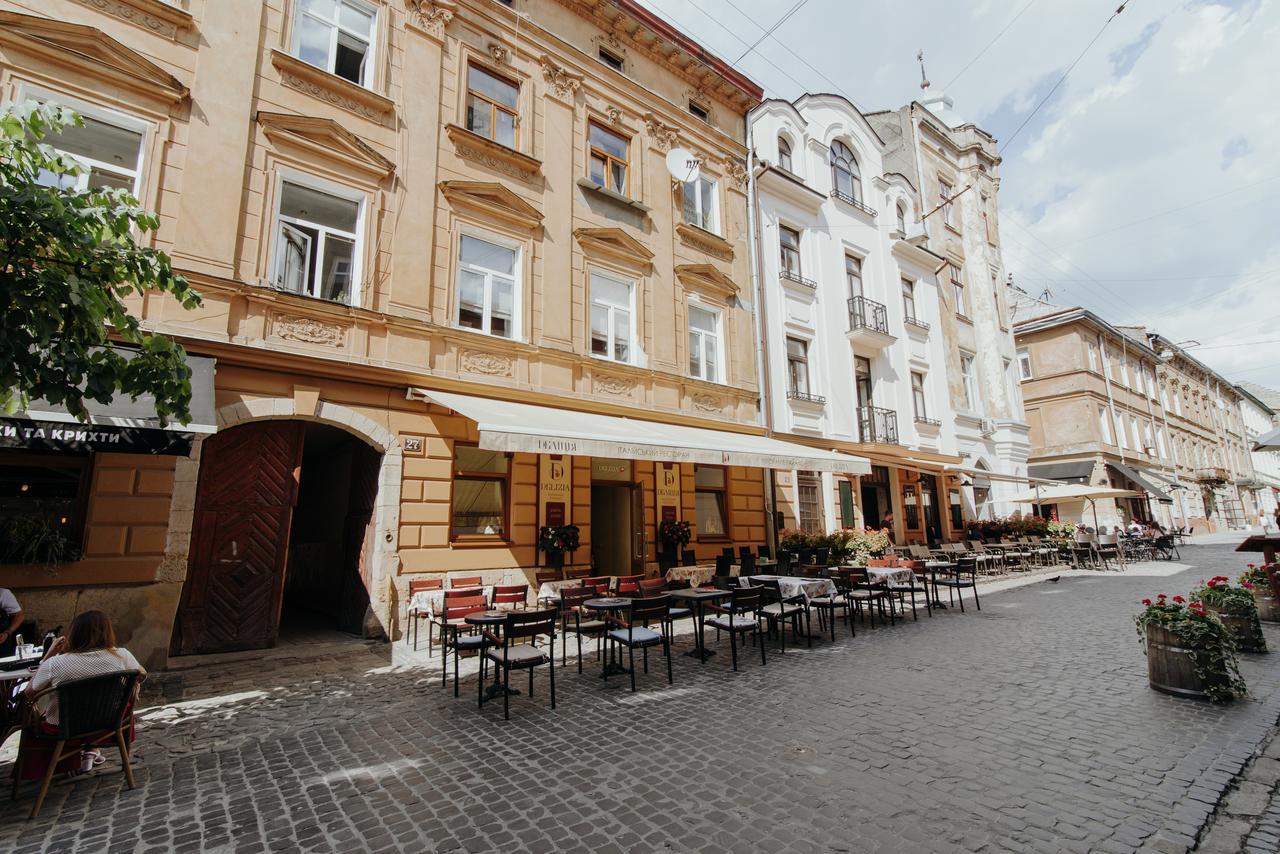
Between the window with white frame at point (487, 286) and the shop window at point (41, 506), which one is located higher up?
the window with white frame at point (487, 286)

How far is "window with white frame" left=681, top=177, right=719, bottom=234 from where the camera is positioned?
14492 millimetres

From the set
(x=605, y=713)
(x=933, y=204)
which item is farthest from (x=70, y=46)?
(x=933, y=204)

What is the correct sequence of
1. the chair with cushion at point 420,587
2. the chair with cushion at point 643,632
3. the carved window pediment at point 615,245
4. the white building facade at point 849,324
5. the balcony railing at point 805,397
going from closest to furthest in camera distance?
the chair with cushion at point 643,632 → the chair with cushion at point 420,587 → the carved window pediment at point 615,245 → the balcony railing at point 805,397 → the white building facade at point 849,324

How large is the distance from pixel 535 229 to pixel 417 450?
197 inches

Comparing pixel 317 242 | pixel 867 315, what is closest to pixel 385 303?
pixel 317 242

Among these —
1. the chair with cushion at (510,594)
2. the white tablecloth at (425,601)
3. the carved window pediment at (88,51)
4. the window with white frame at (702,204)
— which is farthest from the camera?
the window with white frame at (702,204)

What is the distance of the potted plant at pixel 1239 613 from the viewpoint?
6922 millimetres

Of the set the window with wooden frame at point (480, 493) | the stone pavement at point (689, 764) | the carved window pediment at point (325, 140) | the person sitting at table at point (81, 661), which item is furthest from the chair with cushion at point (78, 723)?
the carved window pediment at point (325, 140)

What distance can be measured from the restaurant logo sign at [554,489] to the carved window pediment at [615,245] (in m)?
4.60

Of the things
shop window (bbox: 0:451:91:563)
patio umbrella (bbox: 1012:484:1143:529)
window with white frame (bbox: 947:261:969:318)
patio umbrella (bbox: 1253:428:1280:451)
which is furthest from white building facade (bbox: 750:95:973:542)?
shop window (bbox: 0:451:91:563)

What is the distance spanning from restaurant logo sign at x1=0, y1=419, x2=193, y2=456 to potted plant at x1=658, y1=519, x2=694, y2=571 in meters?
8.26

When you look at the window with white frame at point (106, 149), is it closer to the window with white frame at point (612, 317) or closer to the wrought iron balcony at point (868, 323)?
the window with white frame at point (612, 317)

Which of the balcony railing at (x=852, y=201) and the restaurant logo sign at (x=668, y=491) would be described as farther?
the balcony railing at (x=852, y=201)

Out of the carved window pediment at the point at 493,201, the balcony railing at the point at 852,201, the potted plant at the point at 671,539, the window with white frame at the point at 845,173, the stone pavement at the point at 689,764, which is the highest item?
the window with white frame at the point at 845,173
